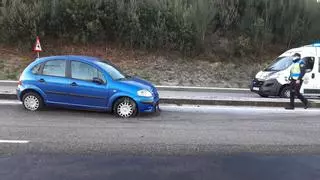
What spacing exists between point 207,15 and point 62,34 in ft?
25.8

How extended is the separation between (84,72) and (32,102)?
1535mm

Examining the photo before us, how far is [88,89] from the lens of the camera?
39.9 feet

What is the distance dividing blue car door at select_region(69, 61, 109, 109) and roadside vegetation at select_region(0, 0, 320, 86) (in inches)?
535

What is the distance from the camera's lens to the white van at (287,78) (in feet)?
59.4

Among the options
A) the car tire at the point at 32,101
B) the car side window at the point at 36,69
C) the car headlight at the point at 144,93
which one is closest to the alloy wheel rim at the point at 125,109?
the car headlight at the point at 144,93

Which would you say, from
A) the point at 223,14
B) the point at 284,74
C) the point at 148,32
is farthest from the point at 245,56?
the point at 284,74

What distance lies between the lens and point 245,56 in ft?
88.9

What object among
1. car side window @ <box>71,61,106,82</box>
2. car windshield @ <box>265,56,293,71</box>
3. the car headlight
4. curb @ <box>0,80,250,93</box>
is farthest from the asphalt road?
curb @ <box>0,80,250,93</box>

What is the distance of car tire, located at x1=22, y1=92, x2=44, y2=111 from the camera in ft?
41.1

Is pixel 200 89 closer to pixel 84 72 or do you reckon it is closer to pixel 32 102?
pixel 84 72

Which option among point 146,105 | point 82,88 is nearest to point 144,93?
point 146,105

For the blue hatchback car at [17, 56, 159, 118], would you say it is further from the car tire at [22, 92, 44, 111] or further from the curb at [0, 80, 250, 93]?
the curb at [0, 80, 250, 93]

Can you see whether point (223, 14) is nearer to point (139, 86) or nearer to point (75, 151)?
point (139, 86)

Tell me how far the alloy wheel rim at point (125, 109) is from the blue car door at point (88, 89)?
38 cm
